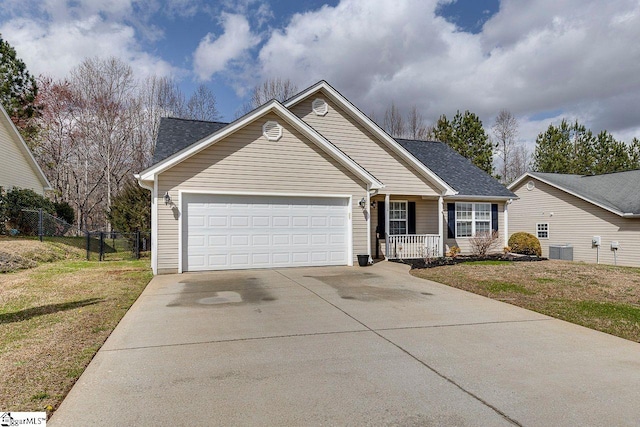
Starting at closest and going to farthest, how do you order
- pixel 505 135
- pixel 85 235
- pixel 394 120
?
1. pixel 85 235
2. pixel 394 120
3. pixel 505 135

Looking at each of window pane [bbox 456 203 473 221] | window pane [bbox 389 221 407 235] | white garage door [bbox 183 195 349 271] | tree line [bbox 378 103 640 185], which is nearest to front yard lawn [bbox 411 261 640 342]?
white garage door [bbox 183 195 349 271]

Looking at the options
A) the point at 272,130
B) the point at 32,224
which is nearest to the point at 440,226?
the point at 272,130

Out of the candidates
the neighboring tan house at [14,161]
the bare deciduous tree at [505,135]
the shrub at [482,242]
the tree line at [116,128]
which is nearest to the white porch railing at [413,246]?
the shrub at [482,242]

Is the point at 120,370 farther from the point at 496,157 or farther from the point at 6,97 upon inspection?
the point at 496,157

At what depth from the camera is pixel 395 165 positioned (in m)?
15.5

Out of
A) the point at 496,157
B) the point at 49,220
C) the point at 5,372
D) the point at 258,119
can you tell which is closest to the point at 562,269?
the point at 258,119

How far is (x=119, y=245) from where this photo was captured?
18594 mm

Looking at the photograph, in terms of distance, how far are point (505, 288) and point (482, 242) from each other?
7580 mm

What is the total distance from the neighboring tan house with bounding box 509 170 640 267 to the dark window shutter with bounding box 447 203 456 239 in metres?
6.69

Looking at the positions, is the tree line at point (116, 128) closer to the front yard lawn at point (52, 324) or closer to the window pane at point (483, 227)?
the window pane at point (483, 227)

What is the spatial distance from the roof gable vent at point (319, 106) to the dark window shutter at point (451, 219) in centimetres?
673

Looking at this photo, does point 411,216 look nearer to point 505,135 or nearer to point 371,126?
point 371,126

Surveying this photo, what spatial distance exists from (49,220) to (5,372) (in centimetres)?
1634

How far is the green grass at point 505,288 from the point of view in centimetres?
834
